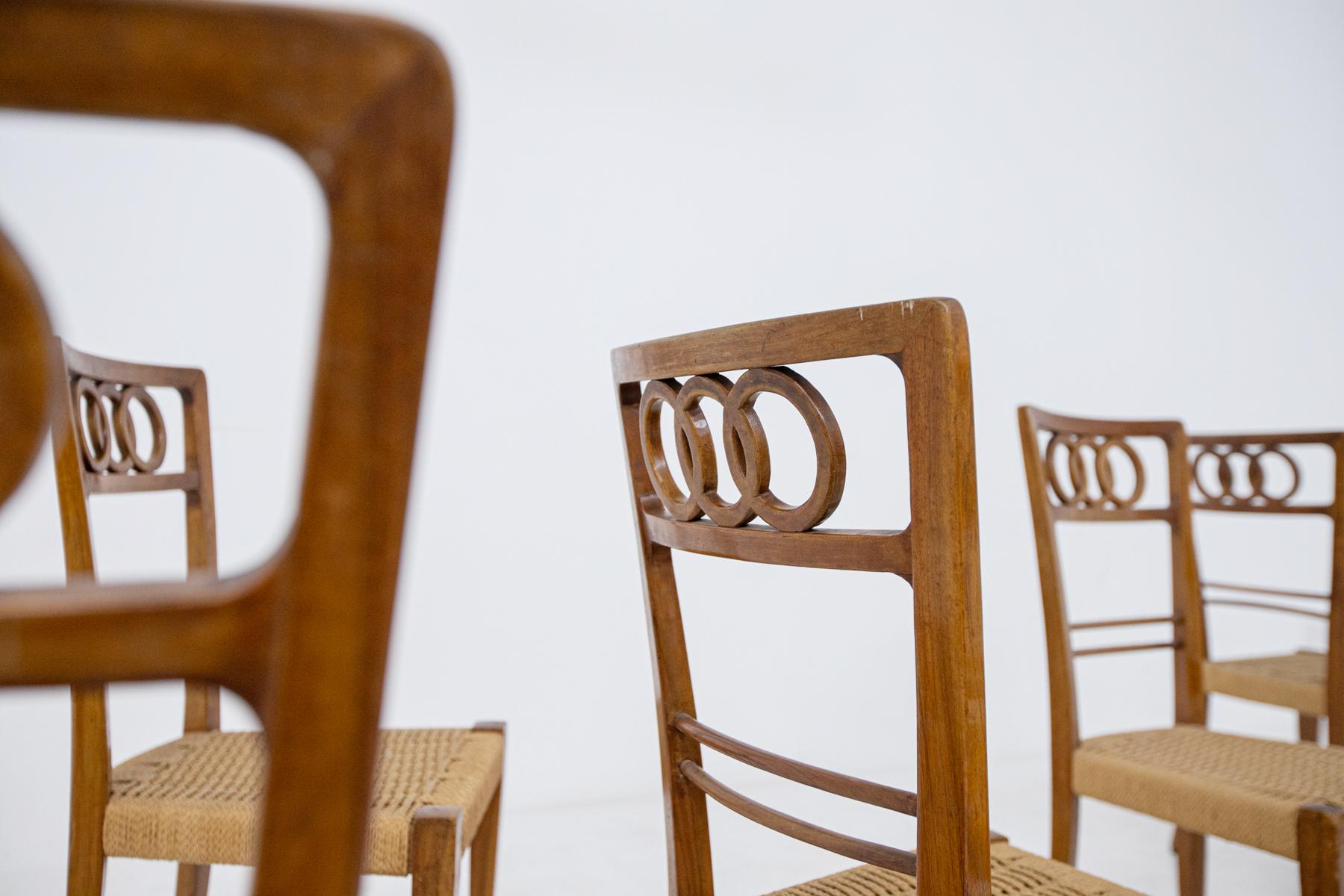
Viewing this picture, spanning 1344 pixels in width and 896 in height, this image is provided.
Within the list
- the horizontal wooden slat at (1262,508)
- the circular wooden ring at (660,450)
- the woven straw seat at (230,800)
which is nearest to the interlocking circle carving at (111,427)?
the woven straw seat at (230,800)

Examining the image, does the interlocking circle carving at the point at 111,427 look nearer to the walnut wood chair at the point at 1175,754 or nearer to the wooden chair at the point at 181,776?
the wooden chair at the point at 181,776

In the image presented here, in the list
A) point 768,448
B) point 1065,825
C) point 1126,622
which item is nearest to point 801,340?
point 768,448

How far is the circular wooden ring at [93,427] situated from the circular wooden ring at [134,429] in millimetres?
22

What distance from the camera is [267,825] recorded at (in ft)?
0.78

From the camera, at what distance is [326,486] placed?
0.78 feet

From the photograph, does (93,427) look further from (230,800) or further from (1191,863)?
(1191,863)

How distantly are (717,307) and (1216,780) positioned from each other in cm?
191

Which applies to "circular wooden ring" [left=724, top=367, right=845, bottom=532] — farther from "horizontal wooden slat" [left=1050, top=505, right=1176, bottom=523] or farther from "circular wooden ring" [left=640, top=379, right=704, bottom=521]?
"horizontal wooden slat" [left=1050, top=505, right=1176, bottom=523]

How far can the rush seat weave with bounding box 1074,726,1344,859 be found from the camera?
1212 millimetres

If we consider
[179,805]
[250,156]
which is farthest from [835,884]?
[250,156]

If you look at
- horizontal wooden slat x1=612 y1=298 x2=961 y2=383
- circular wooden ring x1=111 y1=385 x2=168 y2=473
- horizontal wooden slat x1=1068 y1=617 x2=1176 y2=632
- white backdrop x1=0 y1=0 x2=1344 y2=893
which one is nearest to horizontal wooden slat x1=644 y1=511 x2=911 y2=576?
horizontal wooden slat x1=612 y1=298 x2=961 y2=383

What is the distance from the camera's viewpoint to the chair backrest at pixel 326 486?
0.22 m

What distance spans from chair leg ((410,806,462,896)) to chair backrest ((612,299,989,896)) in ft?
1.08

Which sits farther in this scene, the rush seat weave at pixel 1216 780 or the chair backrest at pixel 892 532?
the rush seat weave at pixel 1216 780
